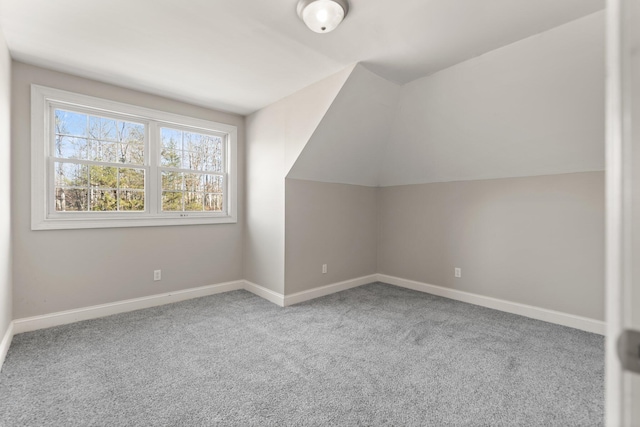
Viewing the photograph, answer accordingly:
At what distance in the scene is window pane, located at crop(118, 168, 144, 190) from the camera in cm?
323

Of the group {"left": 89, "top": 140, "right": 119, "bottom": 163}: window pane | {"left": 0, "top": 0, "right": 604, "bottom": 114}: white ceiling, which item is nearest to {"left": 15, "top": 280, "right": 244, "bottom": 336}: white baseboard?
{"left": 89, "top": 140, "right": 119, "bottom": 163}: window pane

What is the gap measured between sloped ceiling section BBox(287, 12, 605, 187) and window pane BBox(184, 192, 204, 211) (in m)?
1.32

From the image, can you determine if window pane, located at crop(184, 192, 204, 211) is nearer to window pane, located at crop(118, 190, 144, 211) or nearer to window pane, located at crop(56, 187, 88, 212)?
window pane, located at crop(118, 190, 144, 211)

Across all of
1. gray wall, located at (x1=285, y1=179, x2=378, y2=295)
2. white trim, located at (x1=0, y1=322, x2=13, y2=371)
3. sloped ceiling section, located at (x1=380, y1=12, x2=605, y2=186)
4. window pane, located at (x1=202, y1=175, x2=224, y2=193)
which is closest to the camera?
white trim, located at (x1=0, y1=322, x2=13, y2=371)

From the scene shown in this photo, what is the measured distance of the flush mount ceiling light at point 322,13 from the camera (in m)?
1.86

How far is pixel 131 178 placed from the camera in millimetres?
3293

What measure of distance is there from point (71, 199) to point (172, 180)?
0.96 meters

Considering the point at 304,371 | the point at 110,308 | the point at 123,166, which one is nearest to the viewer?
the point at 304,371

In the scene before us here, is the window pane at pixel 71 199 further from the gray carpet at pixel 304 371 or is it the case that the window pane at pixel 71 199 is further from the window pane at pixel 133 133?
the gray carpet at pixel 304 371

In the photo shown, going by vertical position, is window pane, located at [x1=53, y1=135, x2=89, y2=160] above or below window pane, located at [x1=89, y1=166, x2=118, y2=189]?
above

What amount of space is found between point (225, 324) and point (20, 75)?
9.26 ft

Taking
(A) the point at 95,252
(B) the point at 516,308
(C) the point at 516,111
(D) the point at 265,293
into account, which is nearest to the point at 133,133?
(A) the point at 95,252

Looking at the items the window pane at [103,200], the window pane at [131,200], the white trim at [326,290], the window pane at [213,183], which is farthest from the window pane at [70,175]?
the white trim at [326,290]

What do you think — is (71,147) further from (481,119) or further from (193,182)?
(481,119)
